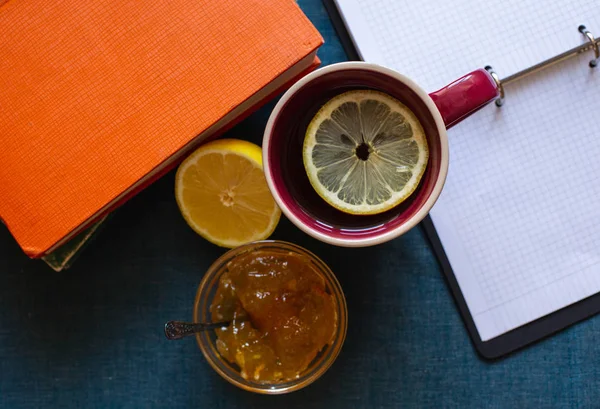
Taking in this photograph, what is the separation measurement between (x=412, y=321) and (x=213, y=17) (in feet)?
1.56

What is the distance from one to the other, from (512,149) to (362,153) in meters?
0.25

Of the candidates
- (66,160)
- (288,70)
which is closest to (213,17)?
(288,70)

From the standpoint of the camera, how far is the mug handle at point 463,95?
2.21 ft

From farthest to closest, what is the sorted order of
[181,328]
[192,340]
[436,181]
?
→ [192,340]
[181,328]
[436,181]

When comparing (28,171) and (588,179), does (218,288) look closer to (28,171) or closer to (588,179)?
(28,171)

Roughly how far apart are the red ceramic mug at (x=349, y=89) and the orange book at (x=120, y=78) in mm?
67

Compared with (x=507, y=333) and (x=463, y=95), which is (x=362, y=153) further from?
(x=507, y=333)

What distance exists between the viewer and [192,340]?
2.98 feet

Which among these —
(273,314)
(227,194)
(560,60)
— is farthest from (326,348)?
(560,60)

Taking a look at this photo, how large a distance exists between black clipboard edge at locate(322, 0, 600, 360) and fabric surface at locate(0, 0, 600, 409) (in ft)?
0.04

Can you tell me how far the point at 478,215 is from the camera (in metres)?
0.88

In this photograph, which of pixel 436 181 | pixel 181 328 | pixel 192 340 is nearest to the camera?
pixel 436 181

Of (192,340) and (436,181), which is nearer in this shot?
(436,181)

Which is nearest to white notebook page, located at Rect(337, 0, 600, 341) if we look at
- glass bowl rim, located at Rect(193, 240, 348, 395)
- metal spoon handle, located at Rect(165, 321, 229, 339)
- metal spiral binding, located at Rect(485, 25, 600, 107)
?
metal spiral binding, located at Rect(485, 25, 600, 107)
